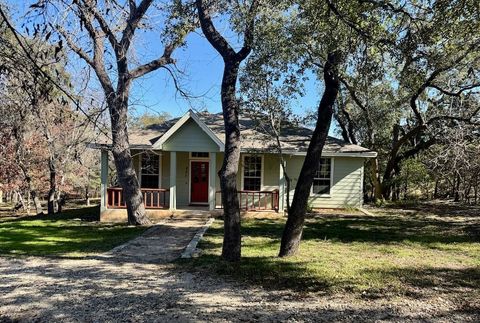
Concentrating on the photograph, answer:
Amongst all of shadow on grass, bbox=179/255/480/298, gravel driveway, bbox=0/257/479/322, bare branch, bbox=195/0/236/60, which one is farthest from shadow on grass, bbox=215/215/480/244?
bare branch, bbox=195/0/236/60

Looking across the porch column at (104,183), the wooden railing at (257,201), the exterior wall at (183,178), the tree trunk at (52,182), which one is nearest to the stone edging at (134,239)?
the porch column at (104,183)

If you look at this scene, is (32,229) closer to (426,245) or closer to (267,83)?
(267,83)

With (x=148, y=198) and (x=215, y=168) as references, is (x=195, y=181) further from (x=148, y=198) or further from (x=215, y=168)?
(x=148, y=198)

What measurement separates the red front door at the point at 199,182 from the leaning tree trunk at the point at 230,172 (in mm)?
9864

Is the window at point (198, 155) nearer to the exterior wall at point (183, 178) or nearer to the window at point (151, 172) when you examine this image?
the exterior wall at point (183, 178)

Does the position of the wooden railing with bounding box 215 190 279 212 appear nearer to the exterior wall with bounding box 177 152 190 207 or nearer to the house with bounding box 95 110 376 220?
the house with bounding box 95 110 376 220

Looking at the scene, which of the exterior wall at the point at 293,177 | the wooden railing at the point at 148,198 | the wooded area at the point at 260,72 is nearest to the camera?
the wooded area at the point at 260,72

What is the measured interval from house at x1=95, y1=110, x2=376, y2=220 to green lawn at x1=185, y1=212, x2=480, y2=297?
10.1ft

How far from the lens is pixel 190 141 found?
15.7 m

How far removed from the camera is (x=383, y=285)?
629cm

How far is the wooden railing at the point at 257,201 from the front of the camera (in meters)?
16.4

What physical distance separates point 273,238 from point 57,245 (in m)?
5.43

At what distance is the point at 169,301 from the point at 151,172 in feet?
39.3

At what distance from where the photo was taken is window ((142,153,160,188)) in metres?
17.2
